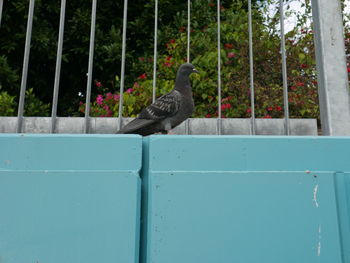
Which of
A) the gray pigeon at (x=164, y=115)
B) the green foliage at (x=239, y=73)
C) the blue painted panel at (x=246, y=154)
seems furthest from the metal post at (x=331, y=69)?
the green foliage at (x=239, y=73)

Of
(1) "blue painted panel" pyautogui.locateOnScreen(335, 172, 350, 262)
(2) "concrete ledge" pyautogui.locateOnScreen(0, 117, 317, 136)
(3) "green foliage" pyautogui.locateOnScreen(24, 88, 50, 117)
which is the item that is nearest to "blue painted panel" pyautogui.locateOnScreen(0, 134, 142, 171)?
(1) "blue painted panel" pyautogui.locateOnScreen(335, 172, 350, 262)

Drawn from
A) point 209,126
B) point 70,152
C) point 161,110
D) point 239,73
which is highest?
point 239,73

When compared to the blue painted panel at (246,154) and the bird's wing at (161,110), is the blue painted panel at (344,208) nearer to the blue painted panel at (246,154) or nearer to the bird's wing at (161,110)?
the blue painted panel at (246,154)

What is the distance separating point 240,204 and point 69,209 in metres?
0.43

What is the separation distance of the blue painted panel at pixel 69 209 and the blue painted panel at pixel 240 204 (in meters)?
0.06

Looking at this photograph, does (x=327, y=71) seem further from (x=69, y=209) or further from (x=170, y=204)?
(x=69, y=209)

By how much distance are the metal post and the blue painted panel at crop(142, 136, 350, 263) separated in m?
0.57

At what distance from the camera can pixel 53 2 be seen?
171 inches

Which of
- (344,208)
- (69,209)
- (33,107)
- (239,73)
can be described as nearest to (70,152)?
(69,209)

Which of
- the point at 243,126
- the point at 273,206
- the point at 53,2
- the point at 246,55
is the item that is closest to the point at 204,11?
the point at 246,55

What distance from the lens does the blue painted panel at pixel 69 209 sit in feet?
2.59

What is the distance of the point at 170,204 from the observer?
0.81 meters

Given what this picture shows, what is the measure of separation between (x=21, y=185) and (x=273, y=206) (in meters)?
0.64

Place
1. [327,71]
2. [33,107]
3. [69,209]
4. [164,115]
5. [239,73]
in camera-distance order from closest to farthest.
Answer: [69,209] < [327,71] < [164,115] < [239,73] < [33,107]
